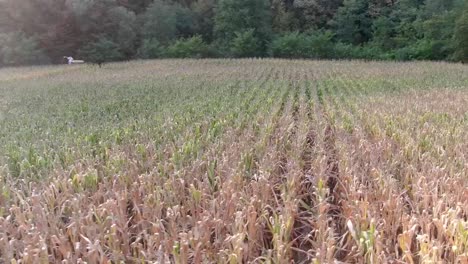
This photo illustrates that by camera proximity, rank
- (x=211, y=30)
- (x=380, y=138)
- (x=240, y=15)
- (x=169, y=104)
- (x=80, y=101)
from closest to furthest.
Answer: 1. (x=380, y=138)
2. (x=169, y=104)
3. (x=80, y=101)
4. (x=240, y=15)
5. (x=211, y=30)

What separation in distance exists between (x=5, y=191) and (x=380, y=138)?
14.6 ft

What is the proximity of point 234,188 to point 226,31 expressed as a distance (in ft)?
130

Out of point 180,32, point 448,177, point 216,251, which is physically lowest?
point 216,251

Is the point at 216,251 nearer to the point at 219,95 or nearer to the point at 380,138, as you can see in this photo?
the point at 380,138

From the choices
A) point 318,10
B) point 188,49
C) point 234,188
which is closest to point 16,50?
point 188,49

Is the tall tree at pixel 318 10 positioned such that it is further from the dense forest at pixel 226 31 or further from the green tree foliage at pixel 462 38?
the green tree foliage at pixel 462 38

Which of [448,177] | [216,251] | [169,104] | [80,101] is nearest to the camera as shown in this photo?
[216,251]

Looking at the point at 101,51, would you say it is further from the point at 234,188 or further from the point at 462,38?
the point at 234,188

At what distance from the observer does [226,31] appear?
138 ft

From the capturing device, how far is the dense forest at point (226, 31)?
3372 centimetres

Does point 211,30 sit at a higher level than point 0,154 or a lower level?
higher

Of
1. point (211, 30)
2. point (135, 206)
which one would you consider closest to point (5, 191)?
point (135, 206)

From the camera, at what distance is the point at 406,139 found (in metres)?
5.39

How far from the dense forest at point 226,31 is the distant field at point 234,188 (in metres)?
27.3
